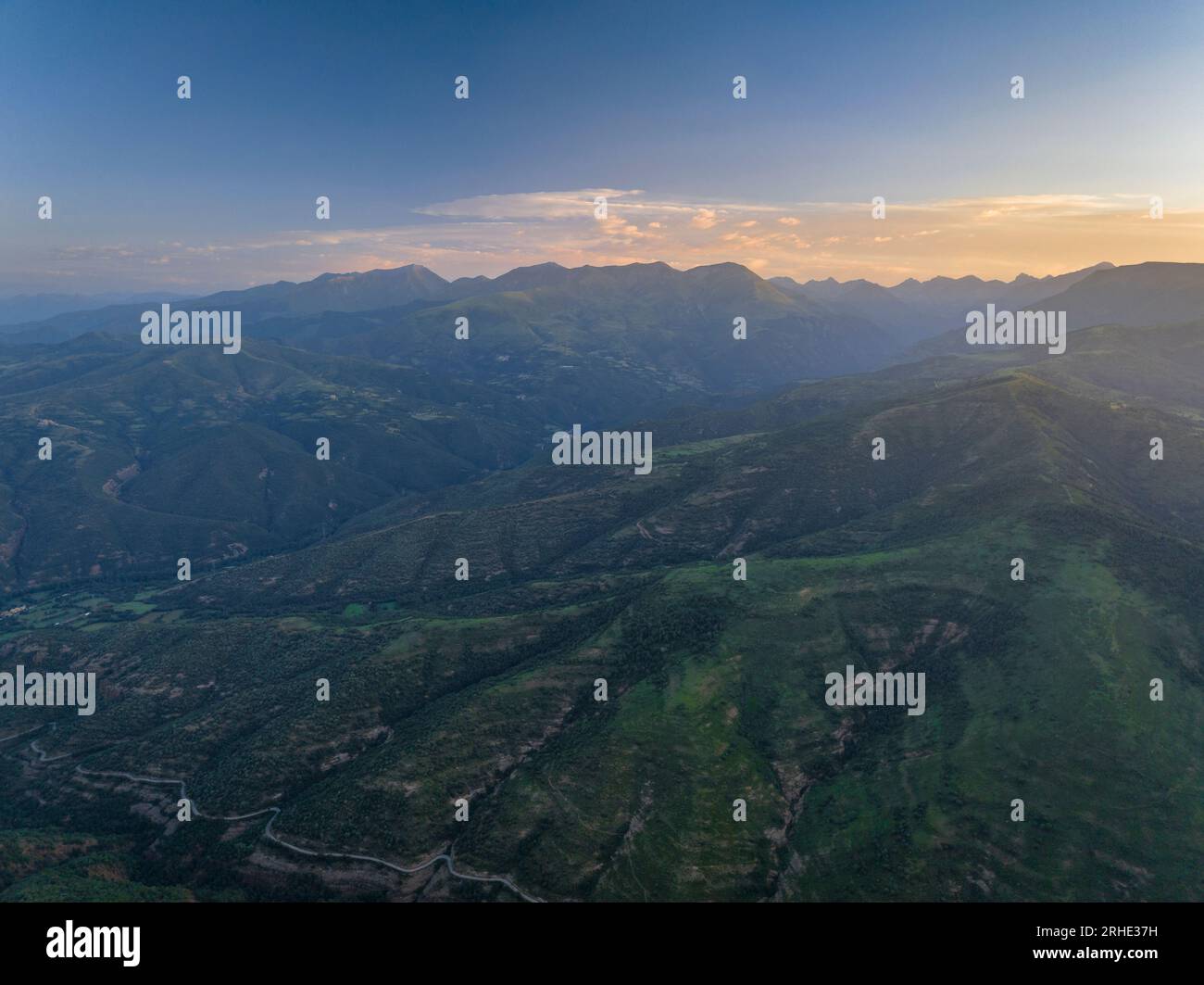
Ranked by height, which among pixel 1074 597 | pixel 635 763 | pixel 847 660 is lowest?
pixel 635 763

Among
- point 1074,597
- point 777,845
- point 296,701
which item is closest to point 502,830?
point 777,845

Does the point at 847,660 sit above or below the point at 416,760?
above

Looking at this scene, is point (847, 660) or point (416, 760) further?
point (847, 660)
